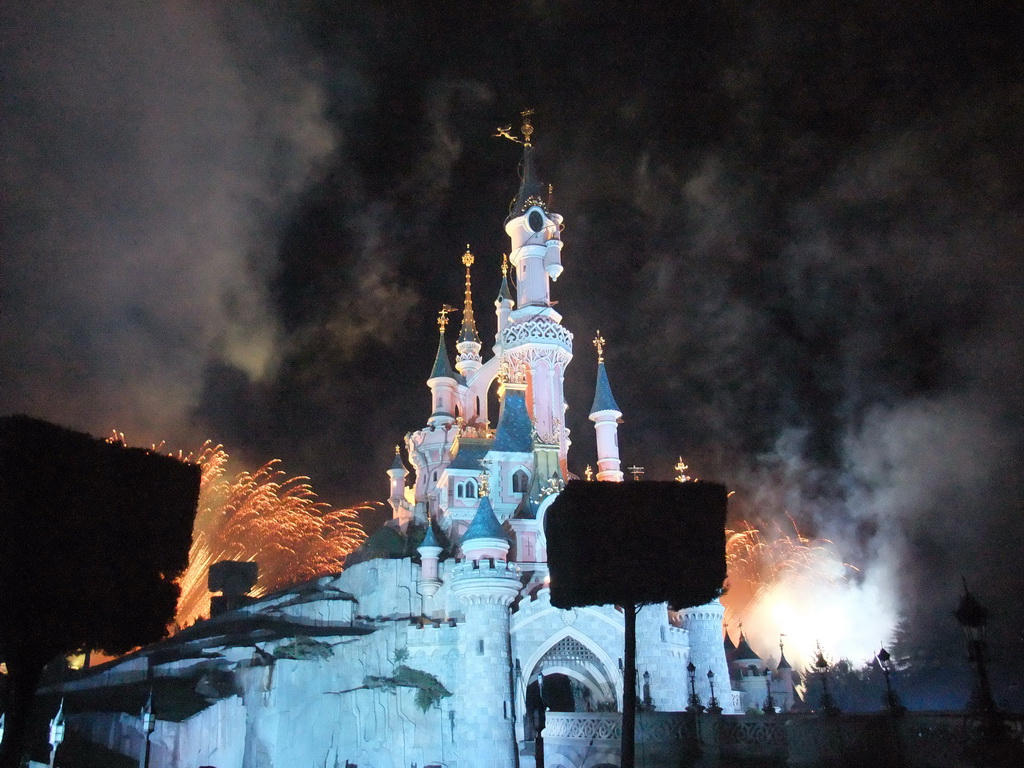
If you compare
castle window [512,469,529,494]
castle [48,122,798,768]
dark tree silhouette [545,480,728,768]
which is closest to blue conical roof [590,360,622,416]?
castle [48,122,798,768]

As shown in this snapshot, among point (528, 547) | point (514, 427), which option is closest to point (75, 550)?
point (528, 547)

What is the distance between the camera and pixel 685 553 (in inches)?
856

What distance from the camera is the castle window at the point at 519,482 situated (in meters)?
40.8

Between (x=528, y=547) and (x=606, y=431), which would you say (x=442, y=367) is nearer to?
(x=606, y=431)

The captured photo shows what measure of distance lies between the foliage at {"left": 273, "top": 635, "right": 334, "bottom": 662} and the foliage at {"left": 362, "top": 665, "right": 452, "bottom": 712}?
7.53 feet

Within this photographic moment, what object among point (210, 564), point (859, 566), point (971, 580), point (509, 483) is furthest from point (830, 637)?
point (210, 564)

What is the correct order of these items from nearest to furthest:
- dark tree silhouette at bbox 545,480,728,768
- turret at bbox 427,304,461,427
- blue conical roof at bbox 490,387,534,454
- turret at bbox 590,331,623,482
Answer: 1. dark tree silhouette at bbox 545,480,728,768
2. blue conical roof at bbox 490,387,534,454
3. turret at bbox 590,331,623,482
4. turret at bbox 427,304,461,427

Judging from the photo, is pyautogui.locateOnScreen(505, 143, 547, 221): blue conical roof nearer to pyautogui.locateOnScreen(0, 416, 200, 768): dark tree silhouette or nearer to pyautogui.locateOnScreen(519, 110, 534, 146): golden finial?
pyautogui.locateOnScreen(519, 110, 534, 146): golden finial

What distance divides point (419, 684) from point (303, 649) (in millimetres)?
4730

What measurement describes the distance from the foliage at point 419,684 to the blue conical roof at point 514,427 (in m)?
12.4

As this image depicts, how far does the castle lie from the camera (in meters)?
29.0

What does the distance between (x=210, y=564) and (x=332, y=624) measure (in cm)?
956

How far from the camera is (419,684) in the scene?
31.8 meters

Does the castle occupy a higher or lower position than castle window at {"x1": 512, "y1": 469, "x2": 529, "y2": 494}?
lower
